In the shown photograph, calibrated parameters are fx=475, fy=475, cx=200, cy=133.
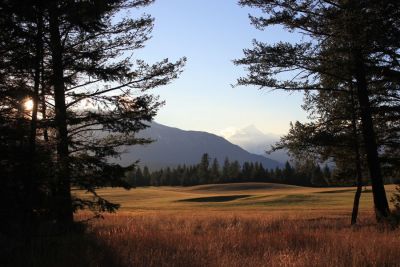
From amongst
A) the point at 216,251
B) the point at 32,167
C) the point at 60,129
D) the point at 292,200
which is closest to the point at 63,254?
the point at 32,167

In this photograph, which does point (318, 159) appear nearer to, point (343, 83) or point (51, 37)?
point (343, 83)

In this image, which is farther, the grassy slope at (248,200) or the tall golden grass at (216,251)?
the grassy slope at (248,200)

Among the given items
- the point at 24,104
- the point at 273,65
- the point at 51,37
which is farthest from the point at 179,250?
the point at 273,65

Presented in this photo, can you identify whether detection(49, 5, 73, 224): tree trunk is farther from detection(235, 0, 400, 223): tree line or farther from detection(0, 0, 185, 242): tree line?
detection(235, 0, 400, 223): tree line

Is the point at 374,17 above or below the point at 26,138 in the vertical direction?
above

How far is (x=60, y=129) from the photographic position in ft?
37.5

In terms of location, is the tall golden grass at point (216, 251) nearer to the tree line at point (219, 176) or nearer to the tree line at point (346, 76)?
the tree line at point (346, 76)

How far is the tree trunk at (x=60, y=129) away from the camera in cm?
918

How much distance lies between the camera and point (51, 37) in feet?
40.3

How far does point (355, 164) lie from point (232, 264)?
50.2 feet

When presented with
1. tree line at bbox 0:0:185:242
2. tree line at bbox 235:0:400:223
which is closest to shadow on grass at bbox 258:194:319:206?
tree line at bbox 235:0:400:223

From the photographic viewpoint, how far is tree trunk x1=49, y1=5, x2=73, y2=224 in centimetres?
918

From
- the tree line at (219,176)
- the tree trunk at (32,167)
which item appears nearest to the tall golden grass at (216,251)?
the tree trunk at (32,167)

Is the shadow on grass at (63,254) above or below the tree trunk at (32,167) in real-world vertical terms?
below
